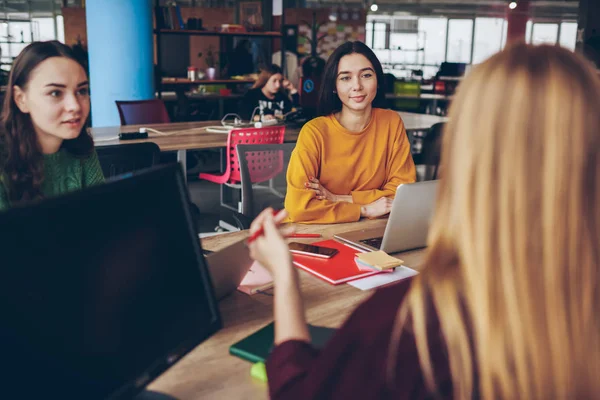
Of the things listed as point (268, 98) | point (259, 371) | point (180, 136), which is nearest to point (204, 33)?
point (268, 98)

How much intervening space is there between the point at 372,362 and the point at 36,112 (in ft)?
4.63

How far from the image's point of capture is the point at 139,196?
88 cm

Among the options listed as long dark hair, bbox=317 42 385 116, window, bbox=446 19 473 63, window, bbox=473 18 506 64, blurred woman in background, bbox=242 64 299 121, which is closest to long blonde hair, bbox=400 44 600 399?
long dark hair, bbox=317 42 385 116

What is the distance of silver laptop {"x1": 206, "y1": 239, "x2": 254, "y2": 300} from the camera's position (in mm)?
1295

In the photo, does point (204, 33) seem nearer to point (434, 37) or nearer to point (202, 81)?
point (202, 81)

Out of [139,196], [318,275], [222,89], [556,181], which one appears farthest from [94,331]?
[222,89]

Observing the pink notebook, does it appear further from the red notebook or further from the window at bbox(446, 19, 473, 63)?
the window at bbox(446, 19, 473, 63)

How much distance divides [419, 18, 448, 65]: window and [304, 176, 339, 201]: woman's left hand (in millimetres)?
15028

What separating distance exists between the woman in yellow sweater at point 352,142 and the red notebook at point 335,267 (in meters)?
0.68

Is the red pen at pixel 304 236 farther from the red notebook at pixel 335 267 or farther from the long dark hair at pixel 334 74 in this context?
the long dark hair at pixel 334 74

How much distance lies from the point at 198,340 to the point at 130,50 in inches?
212

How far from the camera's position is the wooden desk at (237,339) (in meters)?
1.04

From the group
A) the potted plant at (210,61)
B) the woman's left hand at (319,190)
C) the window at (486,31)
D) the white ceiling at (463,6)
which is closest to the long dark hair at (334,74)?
the woman's left hand at (319,190)

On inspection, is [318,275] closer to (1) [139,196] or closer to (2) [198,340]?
(2) [198,340]
